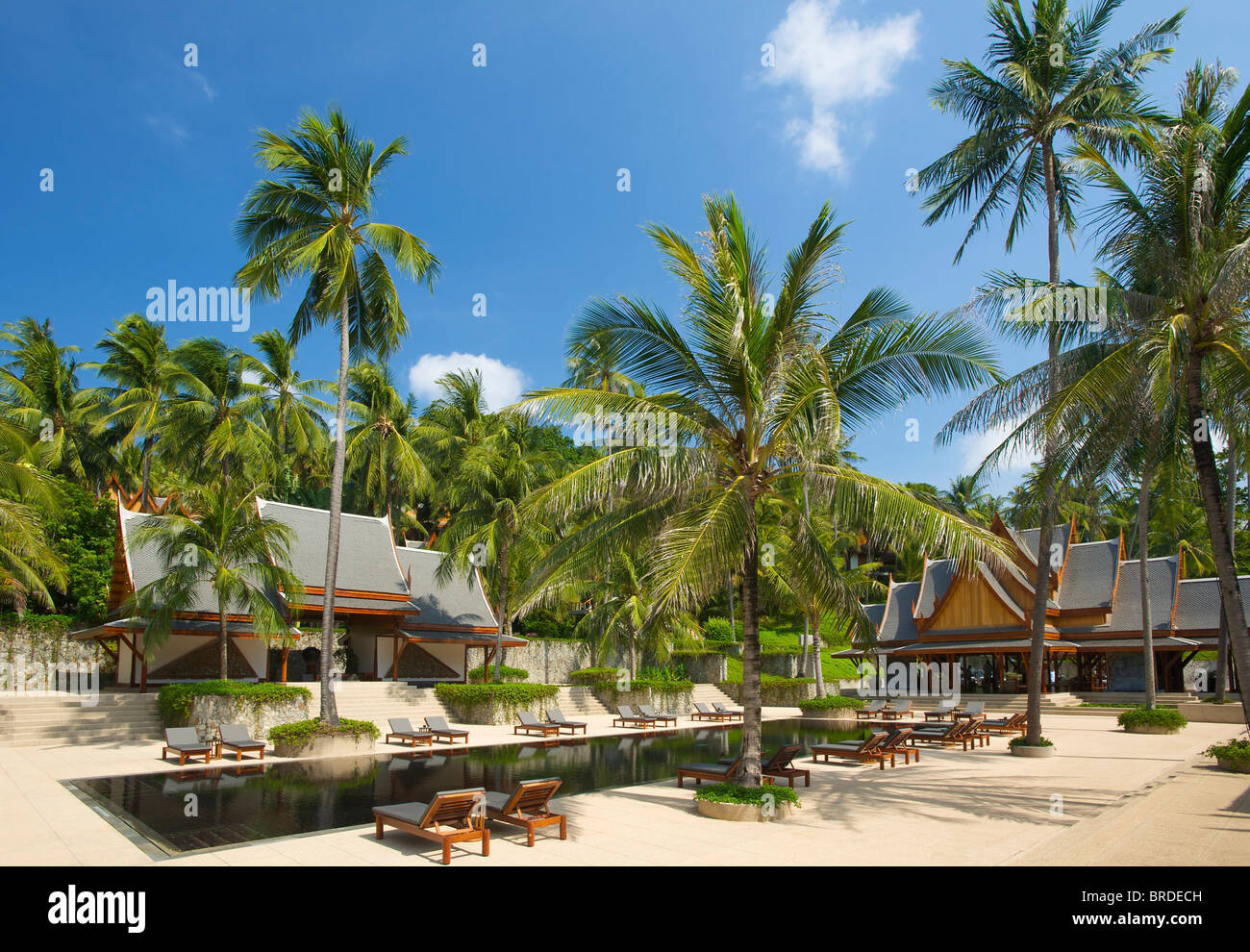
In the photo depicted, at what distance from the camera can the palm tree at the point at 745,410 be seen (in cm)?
968

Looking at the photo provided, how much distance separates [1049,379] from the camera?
41.7 feet

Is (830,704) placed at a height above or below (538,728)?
below

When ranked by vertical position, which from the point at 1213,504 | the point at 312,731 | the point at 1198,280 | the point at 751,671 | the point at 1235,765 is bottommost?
the point at 312,731

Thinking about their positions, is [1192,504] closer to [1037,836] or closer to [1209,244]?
[1209,244]

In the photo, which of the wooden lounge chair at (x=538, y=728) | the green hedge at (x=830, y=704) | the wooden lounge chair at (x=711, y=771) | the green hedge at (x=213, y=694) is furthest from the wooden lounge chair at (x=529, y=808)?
the green hedge at (x=830, y=704)

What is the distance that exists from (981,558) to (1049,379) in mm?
5320

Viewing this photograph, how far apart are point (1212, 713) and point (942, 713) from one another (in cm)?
874

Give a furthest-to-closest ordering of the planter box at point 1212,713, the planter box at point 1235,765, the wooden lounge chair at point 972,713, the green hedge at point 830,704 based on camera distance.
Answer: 1. the green hedge at point 830,704
2. the planter box at point 1212,713
3. the wooden lounge chair at point 972,713
4. the planter box at point 1235,765

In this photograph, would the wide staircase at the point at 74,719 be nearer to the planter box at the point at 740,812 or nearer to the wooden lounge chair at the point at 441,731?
the wooden lounge chair at the point at 441,731

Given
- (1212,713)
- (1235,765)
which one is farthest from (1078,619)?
(1235,765)

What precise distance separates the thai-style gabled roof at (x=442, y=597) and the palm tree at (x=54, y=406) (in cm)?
1466

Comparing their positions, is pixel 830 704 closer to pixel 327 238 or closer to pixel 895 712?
pixel 895 712

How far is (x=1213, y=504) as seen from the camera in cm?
1147
